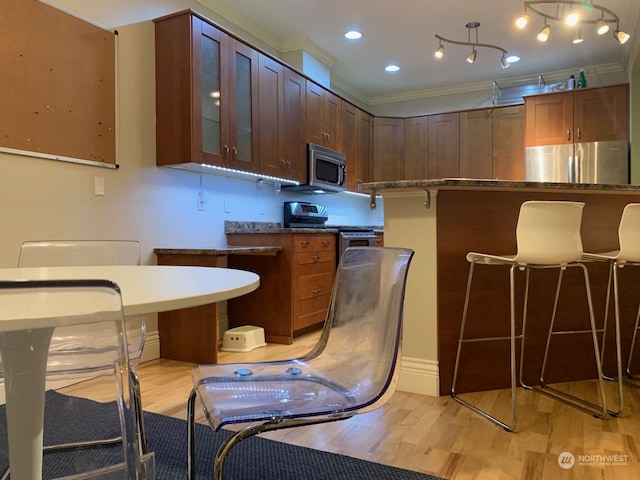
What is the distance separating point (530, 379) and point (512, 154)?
362 centimetres

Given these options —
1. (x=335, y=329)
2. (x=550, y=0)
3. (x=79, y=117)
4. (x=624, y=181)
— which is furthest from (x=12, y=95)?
(x=624, y=181)

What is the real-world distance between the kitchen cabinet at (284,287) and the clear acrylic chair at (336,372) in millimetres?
2068

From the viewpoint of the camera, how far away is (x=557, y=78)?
560 centimetres

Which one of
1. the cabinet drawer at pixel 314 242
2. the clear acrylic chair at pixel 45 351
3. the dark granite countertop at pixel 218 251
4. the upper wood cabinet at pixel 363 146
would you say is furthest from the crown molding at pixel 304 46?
the clear acrylic chair at pixel 45 351

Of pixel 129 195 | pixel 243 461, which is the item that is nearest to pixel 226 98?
pixel 129 195

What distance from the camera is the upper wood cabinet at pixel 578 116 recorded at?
484 centimetres

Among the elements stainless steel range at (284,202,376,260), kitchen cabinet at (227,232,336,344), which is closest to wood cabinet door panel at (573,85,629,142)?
stainless steel range at (284,202,376,260)

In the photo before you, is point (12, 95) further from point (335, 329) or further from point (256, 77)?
point (335, 329)

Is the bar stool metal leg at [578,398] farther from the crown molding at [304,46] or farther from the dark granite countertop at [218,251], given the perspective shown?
the crown molding at [304,46]

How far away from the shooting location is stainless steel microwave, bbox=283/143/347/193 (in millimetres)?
4305

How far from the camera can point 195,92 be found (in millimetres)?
3051

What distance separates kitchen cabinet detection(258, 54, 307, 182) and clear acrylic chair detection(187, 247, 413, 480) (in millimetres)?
2486

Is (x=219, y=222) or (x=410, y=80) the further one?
(x=410, y=80)

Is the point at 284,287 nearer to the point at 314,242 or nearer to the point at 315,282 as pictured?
the point at 315,282
